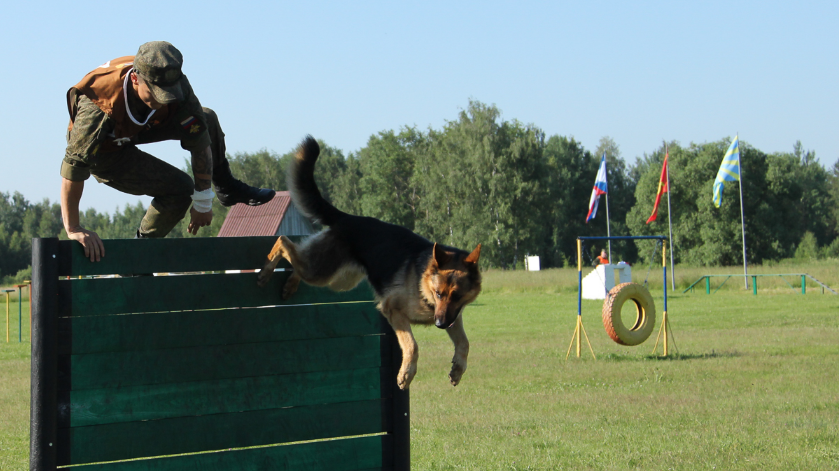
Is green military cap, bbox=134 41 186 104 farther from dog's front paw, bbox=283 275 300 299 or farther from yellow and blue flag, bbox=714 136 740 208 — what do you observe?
yellow and blue flag, bbox=714 136 740 208

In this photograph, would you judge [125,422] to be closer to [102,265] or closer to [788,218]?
[102,265]

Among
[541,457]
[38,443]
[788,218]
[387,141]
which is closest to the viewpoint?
[38,443]

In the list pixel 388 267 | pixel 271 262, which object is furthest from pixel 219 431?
pixel 388 267

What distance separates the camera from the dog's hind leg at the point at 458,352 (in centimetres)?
459

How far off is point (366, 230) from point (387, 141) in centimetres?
6684

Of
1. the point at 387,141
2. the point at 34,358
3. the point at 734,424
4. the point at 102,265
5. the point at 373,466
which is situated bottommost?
the point at 734,424

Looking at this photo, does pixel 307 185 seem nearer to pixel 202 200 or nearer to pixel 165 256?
pixel 202 200

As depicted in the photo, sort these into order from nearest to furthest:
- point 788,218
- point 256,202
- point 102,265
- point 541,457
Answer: point 102,265 < point 256,202 < point 541,457 < point 788,218

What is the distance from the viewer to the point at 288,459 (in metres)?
4.23

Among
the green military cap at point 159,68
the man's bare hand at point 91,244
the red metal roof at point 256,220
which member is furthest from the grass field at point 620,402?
the red metal roof at point 256,220

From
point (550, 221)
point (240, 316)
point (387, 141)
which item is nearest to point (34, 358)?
point (240, 316)

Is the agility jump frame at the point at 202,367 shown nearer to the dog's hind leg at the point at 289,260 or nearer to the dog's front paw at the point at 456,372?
the dog's hind leg at the point at 289,260

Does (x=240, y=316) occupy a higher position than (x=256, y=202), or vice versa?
(x=256, y=202)

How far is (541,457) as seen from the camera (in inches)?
263
